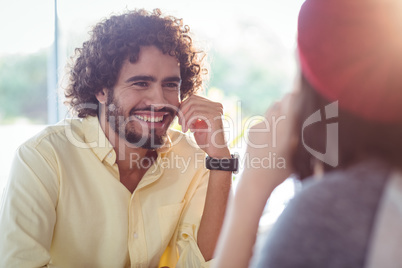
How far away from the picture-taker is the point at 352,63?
76 centimetres

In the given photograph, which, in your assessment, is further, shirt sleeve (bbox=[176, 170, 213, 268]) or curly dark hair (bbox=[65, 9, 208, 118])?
curly dark hair (bbox=[65, 9, 208, 118])

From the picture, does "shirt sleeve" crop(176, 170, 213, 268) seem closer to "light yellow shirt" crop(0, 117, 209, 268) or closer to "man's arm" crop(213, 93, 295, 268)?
"light yellow shirt" crop(0, 117, 209, 268)

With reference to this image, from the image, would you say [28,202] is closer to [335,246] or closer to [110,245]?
[110,245]

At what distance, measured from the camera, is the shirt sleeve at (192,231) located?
1.79 m

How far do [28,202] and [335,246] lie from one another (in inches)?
48.0

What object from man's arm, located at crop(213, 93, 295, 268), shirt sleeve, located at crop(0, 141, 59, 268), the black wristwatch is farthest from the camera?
the black wristwatch

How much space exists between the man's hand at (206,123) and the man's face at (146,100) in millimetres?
93

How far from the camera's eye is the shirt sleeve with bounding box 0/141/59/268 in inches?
59.6

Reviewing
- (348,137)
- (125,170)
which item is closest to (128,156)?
(125,170)

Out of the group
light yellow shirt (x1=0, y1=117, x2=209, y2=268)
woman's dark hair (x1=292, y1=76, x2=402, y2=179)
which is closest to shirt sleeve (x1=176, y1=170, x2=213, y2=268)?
light yellow shirt (x1=0, y1=117, x2=209, y2=268)

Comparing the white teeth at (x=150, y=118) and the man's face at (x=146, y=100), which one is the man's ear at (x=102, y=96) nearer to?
the man's face at (x=146, y=100)

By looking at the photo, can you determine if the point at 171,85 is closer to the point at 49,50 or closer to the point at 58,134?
the point at 58,134

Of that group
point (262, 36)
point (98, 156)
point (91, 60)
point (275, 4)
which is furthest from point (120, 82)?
point (262, 36)

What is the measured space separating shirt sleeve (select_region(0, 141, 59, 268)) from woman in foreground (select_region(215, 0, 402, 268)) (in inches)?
35.3
